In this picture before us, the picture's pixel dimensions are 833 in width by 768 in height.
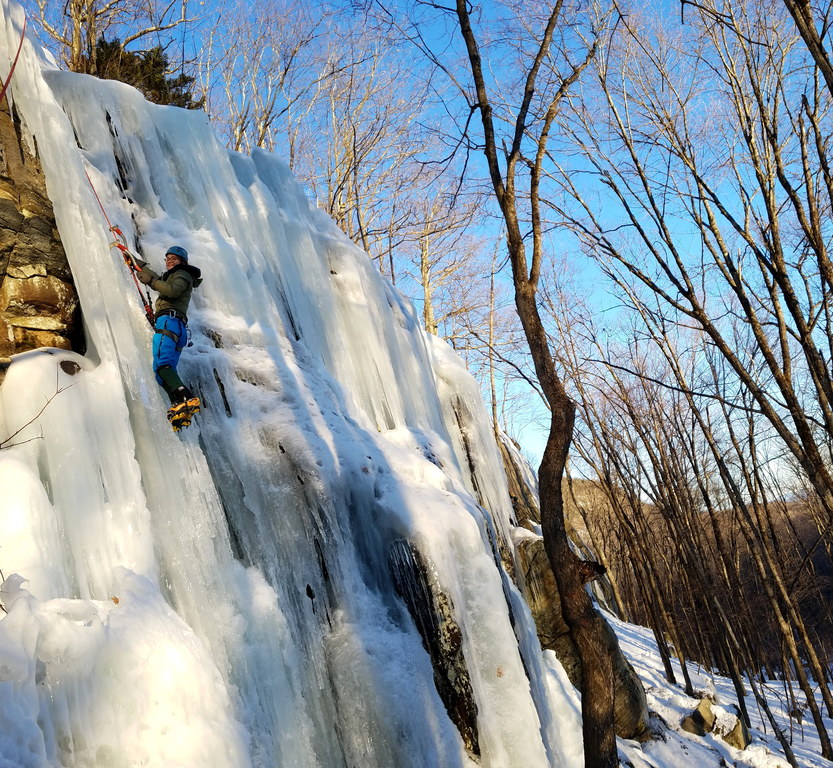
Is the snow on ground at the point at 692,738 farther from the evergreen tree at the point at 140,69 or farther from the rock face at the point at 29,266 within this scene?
the evergreen tree at the point at 140,69

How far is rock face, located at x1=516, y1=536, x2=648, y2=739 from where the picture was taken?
706 centimetres

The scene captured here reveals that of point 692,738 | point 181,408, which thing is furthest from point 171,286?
point 692,738

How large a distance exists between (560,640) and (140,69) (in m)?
9.31

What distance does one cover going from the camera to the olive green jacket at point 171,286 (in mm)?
3572

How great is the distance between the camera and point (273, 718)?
118 inches

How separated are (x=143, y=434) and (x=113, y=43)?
291 inches

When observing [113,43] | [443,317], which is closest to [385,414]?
[113,43]

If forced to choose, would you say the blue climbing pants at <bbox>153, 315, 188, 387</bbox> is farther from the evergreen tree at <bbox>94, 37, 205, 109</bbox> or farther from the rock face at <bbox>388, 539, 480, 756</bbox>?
the evergreen tree at <bbox>94, 37, 205, 109</bbox>

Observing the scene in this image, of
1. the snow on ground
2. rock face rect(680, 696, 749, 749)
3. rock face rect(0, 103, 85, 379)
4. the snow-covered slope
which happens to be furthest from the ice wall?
rock face rect(680, 696, 749, 749)

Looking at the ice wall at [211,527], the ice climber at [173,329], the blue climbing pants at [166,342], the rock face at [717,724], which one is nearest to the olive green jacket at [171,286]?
the ice climber at [173,329]

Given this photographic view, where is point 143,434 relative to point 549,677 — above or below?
above

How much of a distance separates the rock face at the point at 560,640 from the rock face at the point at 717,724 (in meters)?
1.15

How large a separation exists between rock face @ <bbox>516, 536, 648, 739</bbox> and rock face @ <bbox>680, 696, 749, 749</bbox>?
3.78 feet

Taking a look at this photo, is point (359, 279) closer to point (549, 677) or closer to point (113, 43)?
point (549, 677)
